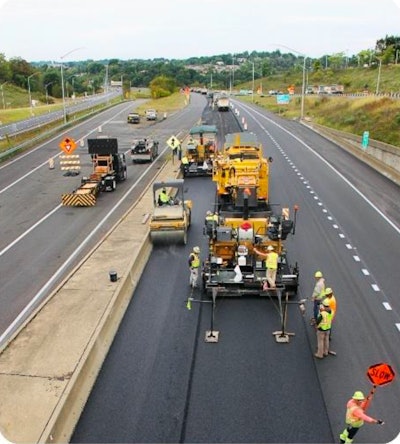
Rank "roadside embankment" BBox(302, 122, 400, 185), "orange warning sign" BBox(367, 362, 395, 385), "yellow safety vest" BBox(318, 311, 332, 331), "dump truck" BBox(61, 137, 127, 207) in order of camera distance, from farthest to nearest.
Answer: "roadside embankment" BBox(302, 122, 400, 185) → "dump truck" BBox(61, 137, 127, 207) → "yellow safety vest" BBox(318, 311, 332, 331) → "orange warning sign" BBox(367, 362, 395, 385)

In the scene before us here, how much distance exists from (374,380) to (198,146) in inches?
1209

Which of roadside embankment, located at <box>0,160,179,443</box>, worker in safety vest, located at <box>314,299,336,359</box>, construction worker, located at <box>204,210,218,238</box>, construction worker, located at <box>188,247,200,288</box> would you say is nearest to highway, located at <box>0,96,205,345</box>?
roadside embankment, located at <box>0,160,179,443</box>

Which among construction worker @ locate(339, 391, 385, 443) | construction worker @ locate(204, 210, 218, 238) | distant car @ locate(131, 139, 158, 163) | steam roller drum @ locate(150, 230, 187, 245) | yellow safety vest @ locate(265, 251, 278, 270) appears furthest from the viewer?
distant car @ locate(131, 139, 158, 163)

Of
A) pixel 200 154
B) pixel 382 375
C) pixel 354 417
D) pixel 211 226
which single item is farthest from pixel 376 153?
pixel 382 375

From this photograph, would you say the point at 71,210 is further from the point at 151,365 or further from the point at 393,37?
the point at 393,37

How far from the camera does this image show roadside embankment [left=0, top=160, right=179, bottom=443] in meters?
10.5

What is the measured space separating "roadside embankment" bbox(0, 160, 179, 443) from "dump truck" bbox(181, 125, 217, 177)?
639 inches

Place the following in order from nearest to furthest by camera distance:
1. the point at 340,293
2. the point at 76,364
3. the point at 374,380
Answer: the point at 374,380 < the point at 76,364 < the point at 340,293

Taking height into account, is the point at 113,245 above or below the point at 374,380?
below

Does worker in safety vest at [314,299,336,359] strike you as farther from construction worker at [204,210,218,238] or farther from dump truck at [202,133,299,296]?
construction worker at [204,210,218,238]

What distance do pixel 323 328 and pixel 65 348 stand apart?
6.54 meters

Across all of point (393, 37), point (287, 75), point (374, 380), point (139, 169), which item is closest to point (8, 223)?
point (139, 169)

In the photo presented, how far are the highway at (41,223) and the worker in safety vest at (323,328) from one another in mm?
8598

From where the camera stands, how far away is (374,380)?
9102 millimetres
